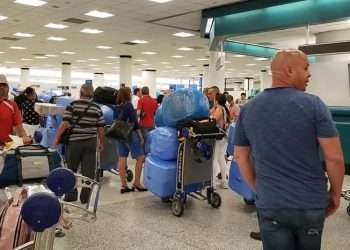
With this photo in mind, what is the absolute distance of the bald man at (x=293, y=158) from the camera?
1686mm

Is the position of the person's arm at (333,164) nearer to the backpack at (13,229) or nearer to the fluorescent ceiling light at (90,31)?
the backpack at (13,229)

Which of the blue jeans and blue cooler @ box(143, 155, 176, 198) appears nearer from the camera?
the blue jeans

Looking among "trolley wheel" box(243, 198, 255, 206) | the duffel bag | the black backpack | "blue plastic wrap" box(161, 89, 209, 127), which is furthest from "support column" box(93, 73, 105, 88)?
the duffel bag

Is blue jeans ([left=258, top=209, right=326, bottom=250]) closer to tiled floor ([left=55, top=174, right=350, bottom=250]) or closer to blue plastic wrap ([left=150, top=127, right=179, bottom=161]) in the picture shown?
tiled floor ([left=55, top=174, right=350, bottom=250])

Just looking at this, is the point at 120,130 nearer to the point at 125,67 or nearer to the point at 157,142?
the point at 157,142

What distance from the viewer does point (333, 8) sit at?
8070mm

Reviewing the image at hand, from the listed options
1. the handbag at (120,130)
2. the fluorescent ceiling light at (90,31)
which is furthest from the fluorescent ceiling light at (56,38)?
the handbag at (120,130)

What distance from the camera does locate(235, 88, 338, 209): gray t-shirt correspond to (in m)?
1.68

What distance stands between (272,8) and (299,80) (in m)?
8.14

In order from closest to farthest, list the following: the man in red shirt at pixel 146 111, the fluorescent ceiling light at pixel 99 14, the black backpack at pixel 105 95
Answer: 1. the black backpack at pixel 105 95
2. the man in red shirt at pixel 146 111
3. the fluorescent ceiling light at pixel 99 14

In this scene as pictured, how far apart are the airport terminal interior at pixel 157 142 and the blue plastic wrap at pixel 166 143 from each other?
1cm

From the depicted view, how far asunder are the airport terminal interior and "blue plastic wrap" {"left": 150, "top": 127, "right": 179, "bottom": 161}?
0.04ft

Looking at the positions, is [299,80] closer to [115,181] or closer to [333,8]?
[115,181]

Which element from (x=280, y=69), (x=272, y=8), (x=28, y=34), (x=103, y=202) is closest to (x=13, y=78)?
(x=28, y=34)
